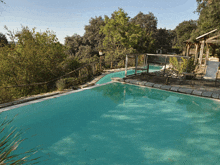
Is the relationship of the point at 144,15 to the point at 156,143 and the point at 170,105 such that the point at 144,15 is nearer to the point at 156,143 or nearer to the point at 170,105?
the point at 170,105

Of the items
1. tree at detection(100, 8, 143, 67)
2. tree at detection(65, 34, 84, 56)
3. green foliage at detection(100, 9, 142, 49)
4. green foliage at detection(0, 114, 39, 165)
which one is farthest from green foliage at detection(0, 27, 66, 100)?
tree at detection(65, 34, 84, 56)

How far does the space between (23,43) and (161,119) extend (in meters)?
8.53

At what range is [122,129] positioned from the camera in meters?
4.48

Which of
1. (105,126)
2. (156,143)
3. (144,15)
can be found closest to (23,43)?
(105,126)

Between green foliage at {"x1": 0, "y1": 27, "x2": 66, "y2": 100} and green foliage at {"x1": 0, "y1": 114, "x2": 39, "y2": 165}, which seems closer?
green foliage at {"x1": 0, "y1": 114, "x2": 39, "y2": 165}

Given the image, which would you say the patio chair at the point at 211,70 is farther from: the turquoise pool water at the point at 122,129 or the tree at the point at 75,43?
the tree at the point at 75,43

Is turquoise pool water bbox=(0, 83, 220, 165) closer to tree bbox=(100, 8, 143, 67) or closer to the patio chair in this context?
the patio chair

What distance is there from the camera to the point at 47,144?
364 centimetres

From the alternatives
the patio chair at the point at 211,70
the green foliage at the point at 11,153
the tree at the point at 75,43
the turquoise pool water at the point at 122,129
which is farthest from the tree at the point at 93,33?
the green foliage at the point at 11,153

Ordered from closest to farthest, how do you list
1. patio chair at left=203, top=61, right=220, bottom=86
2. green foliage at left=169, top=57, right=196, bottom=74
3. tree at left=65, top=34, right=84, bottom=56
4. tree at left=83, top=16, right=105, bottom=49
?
green foliage at left=169, top=57, right=196, bottom=74 < patio chair at left=203, top=61, right=220, bottom=86 < tree at left=83, top=16, right=105, bottom=49 < tree at left=65, top=34, right=84, bottom=56

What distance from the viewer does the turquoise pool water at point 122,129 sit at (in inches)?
132

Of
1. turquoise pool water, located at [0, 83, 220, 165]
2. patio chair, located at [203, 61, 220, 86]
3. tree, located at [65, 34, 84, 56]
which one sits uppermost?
tree, located at [65, 34, 84, 56]

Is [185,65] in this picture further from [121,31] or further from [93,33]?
[93,33]

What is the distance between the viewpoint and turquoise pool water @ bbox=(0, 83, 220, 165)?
3361mm
